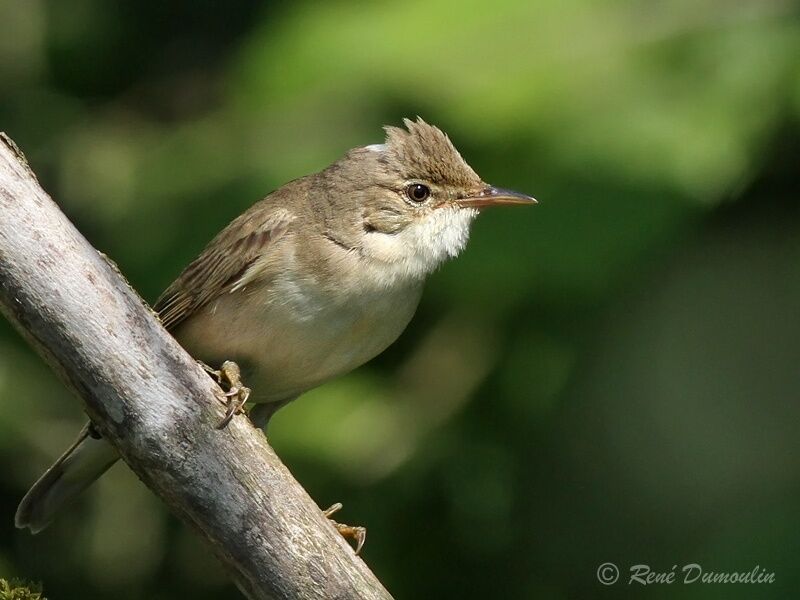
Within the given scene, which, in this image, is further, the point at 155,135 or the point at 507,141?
the point at 155,135

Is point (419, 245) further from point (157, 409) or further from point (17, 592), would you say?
point (17, 592)

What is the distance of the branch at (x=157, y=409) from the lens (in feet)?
10.8

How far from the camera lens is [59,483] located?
4.78m

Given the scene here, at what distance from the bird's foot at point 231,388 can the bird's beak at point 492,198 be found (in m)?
1.04

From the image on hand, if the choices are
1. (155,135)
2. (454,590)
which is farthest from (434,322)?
(155,135)

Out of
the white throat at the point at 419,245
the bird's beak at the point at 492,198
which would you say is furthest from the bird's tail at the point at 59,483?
the bird's beak at the point at 492,198

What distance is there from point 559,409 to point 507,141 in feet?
4.21

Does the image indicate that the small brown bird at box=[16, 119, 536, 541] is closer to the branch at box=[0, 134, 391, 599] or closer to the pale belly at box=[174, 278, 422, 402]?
the pale belly at box=[174, 278, 422, 402]

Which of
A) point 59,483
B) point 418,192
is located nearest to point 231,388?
point 59,483

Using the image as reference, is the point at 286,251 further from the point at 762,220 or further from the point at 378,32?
the point at 762,220

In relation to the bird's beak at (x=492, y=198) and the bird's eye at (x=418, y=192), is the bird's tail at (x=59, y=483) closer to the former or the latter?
the bird's eye at (x=418, y=192)

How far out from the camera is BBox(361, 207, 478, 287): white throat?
4.61m

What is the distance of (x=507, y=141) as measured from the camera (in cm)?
463

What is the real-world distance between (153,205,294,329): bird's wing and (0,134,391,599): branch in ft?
3.62
